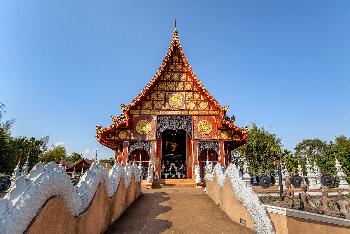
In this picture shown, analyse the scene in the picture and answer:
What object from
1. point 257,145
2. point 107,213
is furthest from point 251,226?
point 257,145

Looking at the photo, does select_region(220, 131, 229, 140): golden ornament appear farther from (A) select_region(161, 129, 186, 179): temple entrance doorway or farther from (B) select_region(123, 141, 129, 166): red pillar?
(B) select_region(123, 141, 129, 166): red pillar

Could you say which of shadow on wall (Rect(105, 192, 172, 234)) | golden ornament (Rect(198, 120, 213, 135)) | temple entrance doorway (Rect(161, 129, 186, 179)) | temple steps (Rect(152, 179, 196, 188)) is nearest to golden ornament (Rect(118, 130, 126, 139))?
temple steps (Rect(152, 179, 196, 188))

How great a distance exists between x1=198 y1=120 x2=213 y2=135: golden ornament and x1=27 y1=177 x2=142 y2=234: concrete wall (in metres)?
11.1

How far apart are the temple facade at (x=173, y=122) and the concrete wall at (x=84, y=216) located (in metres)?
10.2

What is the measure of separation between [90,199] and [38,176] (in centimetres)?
183

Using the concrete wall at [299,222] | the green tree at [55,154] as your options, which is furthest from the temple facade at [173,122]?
the green tree at [55,154]

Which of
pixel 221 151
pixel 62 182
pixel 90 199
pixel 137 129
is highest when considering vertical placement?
pixel 137 129

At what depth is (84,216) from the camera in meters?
4.51

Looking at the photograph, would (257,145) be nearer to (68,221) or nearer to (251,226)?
(251,226)

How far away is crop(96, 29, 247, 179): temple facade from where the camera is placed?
18250mm

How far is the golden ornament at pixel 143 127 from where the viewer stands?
60.7ft

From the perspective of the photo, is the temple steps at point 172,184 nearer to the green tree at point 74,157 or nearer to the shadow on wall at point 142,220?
the shadow on wall at point 142,220

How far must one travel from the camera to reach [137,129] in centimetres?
1858

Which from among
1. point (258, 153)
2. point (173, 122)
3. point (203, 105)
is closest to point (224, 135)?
point (203, 105)
